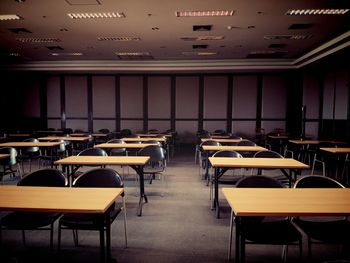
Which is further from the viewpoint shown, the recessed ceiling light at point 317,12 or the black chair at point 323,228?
the recessed ceiling light at point 317,12

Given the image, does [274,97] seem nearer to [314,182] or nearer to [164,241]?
[314,182]

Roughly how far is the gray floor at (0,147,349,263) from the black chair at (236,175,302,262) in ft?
1.63

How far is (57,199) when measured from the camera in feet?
7.07

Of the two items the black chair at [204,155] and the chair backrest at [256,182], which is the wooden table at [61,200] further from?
the black chair at [204,155]

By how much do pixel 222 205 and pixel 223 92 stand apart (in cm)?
830

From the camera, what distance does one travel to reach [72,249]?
2928 millimetres

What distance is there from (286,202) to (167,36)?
21.6 ft

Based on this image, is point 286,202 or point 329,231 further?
point 329,231

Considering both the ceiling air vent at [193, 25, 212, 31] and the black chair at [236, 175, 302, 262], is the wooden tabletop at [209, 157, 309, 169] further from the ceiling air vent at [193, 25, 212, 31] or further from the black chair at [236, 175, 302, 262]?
the ceiling air vent at [193, 25, 212, 31]

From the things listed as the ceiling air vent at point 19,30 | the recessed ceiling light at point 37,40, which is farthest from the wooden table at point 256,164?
the recessed ceiling light at point 37,40

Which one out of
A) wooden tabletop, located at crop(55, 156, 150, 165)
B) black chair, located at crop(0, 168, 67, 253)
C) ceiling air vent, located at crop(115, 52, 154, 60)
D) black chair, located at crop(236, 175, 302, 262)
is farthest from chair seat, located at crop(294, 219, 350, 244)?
ceiling air vent, located at crop(115, 52, 154, 60)

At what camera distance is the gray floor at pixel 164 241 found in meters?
2.76

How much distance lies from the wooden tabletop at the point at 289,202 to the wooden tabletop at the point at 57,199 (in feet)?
3.13

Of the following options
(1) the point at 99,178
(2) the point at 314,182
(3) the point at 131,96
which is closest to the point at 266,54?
(3) the point at 131,96
